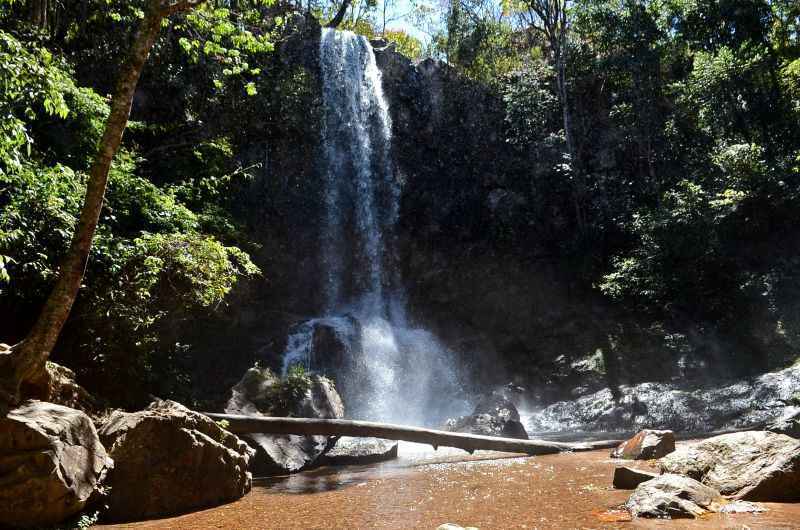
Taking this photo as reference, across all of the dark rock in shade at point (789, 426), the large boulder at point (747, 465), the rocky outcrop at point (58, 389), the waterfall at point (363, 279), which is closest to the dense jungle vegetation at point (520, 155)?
the rocky outcrop at point (58, 389)

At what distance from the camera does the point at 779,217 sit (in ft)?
54.5

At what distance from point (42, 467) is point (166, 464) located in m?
1.38

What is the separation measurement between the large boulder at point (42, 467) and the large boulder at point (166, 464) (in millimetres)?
417

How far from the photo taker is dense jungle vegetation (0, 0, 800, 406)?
8023mm

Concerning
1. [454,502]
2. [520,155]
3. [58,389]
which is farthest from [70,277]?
[520,155]

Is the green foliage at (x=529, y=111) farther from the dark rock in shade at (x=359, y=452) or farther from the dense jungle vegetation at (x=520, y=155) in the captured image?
the dark rock in shade at (x=359, y=452)

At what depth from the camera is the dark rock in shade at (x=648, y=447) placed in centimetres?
764

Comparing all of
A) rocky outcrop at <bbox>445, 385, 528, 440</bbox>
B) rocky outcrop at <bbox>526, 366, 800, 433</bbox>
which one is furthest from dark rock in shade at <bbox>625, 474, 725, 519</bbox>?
rocky outcrop at <bbox>526, 366, 800, 433</bbox>

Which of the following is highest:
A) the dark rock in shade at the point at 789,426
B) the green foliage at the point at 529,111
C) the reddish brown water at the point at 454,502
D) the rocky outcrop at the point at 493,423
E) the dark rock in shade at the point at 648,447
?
the green foliage at the point at 529,111

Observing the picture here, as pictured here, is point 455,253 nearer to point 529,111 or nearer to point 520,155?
point 520,155

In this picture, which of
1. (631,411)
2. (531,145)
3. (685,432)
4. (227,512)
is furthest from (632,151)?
(227,512)

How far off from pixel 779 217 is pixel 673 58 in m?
8.01

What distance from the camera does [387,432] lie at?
29.1ft

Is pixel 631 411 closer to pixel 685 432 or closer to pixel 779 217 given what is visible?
pixel 685 432
